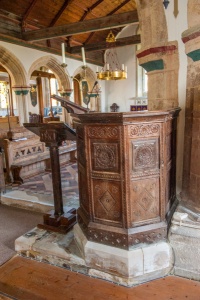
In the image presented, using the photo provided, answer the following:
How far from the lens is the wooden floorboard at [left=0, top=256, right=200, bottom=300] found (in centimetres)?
177

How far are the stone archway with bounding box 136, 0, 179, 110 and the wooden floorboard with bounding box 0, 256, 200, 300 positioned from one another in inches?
60.2

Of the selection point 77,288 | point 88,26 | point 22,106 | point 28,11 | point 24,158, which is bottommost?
point 77,288

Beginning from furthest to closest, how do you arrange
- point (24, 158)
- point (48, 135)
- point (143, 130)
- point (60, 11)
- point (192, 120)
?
point (60, 11), point (24, 158), point (48, 135), point (192, 120), point (143, 130)

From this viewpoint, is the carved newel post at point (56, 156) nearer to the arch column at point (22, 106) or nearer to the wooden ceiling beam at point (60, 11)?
the arch column at point (22, 106)

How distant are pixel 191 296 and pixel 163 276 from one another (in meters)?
0.25

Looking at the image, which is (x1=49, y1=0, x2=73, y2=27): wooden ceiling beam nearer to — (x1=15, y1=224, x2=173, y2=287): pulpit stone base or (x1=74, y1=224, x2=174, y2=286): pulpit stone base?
(x1=15, y1=224, x2=173, y2=287): pulpit stone base

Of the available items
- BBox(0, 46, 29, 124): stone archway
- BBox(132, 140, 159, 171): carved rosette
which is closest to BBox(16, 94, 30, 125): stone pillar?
BBox(0, 46, 29, 124): stone archway

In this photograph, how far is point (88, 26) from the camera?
228 inches

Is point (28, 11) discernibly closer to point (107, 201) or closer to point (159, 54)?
point (159, 54)

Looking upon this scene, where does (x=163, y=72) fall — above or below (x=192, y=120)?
above

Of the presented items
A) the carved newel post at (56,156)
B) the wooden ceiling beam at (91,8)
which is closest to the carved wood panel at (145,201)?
the carved newel post at (56,156)

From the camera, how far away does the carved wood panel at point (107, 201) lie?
6.13ft

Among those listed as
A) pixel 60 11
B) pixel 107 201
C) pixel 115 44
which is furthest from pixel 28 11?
pixel 107 201

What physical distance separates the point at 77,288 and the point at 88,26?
5.63 meters
